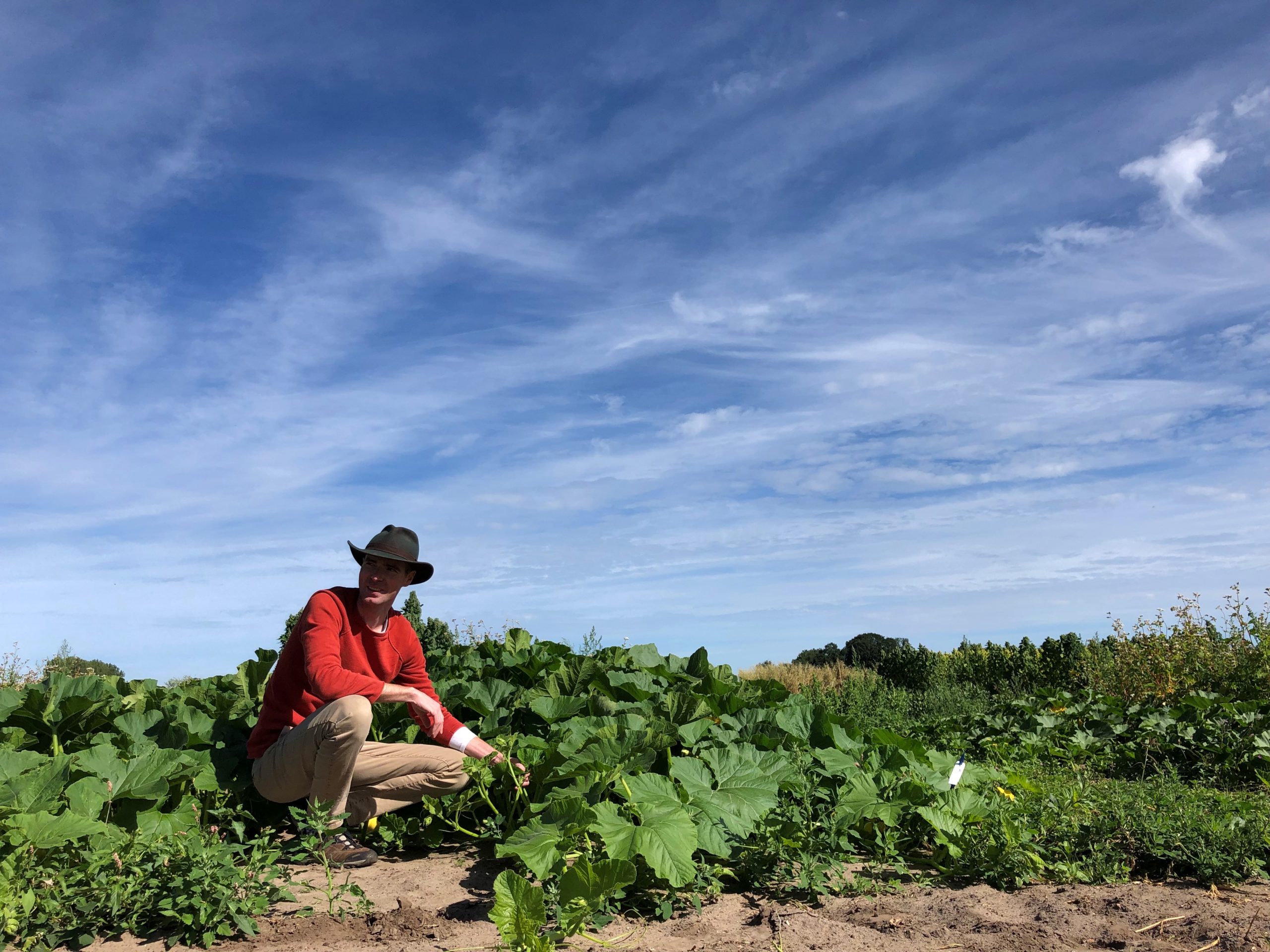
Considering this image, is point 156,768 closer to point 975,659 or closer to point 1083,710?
point 1083,710

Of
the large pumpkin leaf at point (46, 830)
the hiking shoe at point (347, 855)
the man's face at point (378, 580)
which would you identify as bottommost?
the hiking shoe at point (347, 855)

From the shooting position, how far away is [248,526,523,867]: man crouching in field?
4137 millimetres

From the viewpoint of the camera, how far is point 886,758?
449 cm

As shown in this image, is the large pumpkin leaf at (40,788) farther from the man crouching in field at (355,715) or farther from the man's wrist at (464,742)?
the man's wrist at (464,742)

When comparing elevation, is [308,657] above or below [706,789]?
above

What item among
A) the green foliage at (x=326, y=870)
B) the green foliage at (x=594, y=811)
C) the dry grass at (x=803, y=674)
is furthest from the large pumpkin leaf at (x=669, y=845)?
the dry grass at (x=803, y=674)

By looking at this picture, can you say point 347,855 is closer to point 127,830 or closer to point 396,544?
point 127,830

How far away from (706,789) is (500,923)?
1.28m

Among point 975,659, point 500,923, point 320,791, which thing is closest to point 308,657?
point 320,791

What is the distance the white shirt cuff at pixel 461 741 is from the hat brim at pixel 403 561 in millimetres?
815

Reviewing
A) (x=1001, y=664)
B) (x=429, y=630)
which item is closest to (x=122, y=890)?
(x=429, y=630)

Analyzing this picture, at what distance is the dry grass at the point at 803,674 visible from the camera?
12727 millimetres

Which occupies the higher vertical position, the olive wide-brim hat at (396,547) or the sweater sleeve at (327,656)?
the olive wide-brim hat at (396,547)

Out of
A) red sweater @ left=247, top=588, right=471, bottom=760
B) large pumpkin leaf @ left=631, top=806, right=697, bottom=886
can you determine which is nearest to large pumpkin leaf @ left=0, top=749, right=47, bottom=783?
red sweater @ left=247, top=588, right=471, bottom=760
